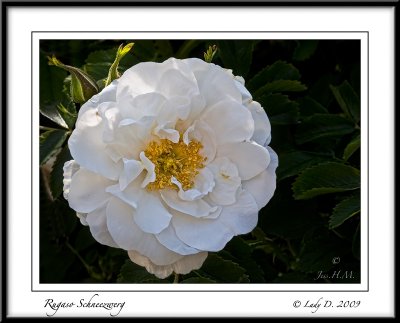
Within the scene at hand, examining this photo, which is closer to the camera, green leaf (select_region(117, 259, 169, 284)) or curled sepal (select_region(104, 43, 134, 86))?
curled sepal (select_region(104, 43, 134, 86))

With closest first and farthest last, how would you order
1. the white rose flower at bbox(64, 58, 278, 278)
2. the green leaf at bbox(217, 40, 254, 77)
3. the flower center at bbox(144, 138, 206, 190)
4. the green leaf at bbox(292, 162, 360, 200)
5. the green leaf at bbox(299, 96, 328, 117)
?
the white rose flower at bbox(64, 58, 278, 278)
the flower center at bbox(144, 138, 206, 190)
the green leaf at bbox(292, 162, 360, 200)
the green leaf at bbox(217, 40, 254, 77)
the green leaf at bbox(299, 96, 328, 117)

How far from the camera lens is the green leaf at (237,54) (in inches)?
60.1

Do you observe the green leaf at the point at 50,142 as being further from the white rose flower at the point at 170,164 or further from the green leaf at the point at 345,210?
the green leaf at the point at 345,210

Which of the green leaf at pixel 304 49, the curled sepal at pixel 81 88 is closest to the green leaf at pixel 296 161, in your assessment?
the green leaf at pixel 304 49

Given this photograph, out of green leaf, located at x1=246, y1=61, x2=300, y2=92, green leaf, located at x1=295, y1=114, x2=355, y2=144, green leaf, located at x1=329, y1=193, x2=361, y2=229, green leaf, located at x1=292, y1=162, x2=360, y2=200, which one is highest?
green leaf, located at x1=246, y1=61, x2=300, y2=92

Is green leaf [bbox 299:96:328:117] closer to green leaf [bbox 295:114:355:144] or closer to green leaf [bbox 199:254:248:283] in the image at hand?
green leaf [bbox 295:114:355:144]

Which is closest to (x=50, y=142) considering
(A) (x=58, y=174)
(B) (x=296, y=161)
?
(A) (x=58, y=174)

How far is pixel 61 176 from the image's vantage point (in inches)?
54.5

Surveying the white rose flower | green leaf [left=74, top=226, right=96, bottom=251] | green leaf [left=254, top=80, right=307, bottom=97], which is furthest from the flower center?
green leaf [left=74, top=226, right=96, bottom=251]

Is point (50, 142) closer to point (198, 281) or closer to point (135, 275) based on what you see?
point (135, 275)

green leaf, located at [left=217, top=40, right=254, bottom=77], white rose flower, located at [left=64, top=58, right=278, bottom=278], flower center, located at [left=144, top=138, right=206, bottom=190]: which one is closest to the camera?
white rose flower, located at [left=64, top=58, right=278, bottom=278]

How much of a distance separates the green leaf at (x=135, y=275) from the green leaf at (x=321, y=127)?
19.2 inches

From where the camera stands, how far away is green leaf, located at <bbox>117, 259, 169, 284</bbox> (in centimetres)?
139

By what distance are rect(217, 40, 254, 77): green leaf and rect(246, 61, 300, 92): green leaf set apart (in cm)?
4
